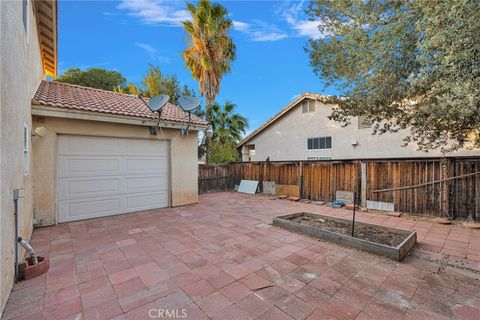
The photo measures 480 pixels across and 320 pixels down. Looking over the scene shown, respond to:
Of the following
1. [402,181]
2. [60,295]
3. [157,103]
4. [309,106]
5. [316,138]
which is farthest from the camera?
[309,106]

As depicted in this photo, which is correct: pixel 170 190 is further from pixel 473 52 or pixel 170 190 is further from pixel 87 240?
pixel 473 52

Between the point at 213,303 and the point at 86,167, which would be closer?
the point at 213,303

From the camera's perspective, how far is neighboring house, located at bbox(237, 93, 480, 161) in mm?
10103

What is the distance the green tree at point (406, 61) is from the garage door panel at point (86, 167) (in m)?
6.63

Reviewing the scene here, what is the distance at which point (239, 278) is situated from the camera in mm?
2820

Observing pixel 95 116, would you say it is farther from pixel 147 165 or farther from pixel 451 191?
pixel 451 191

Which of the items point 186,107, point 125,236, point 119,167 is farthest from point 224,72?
point 125,236

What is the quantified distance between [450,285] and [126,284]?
13.7ft

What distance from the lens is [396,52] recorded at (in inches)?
169

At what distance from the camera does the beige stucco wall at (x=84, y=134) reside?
195 inches

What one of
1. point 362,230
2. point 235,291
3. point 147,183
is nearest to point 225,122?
point 147,183

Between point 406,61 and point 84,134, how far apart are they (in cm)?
781
